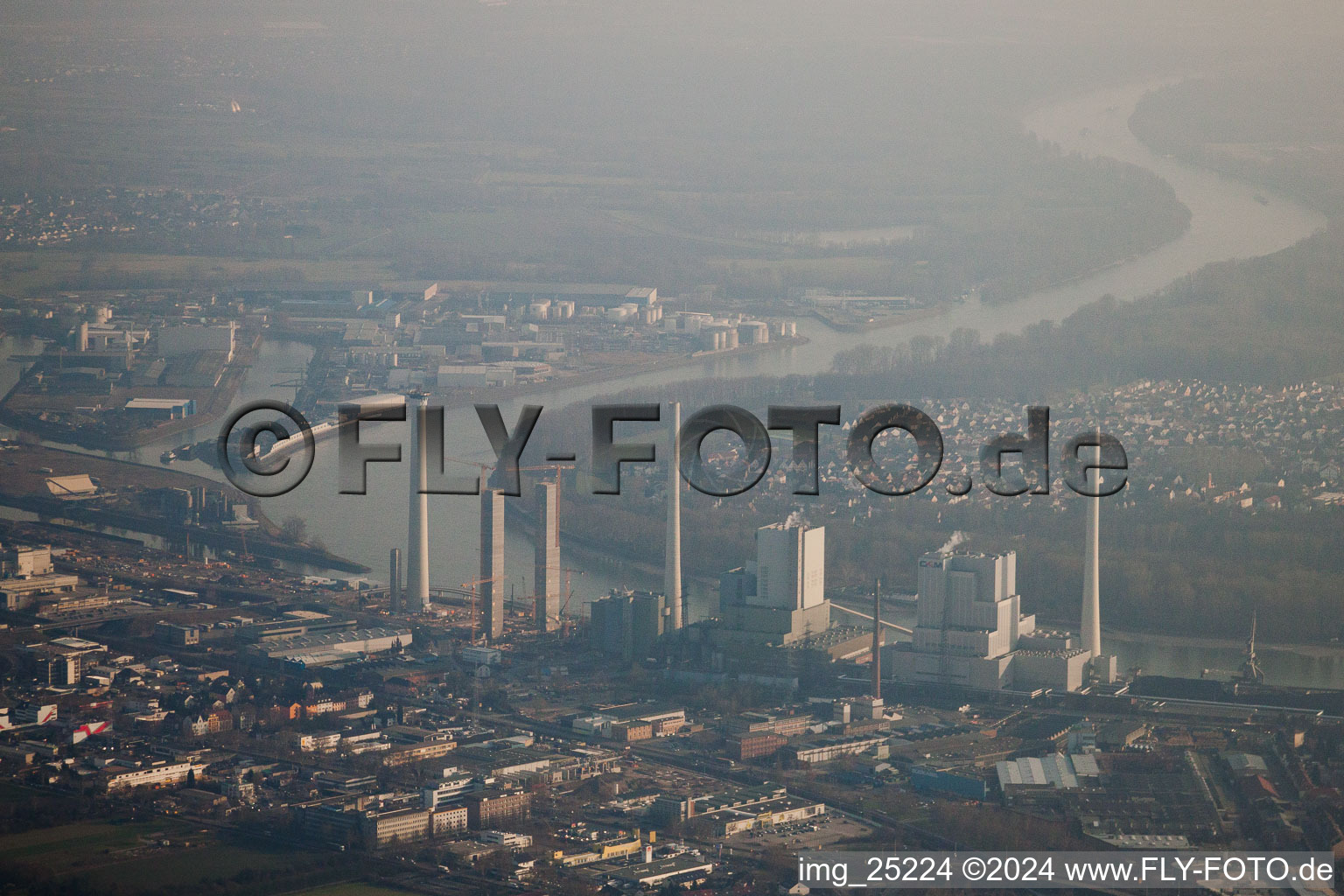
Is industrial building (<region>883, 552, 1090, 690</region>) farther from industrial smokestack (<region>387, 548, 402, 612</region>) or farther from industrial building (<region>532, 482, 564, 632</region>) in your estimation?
industrial smokestack (<region>387, 548, 402, 612</region>)

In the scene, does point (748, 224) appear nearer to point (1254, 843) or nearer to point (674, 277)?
point (674, 277)

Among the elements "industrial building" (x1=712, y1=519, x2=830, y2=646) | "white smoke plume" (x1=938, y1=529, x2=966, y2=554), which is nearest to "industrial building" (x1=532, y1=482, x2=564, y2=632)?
"industrial building" (x1=712, y1=519, x2=830, y2=646)

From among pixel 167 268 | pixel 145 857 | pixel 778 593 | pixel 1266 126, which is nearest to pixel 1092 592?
pixel 778 593

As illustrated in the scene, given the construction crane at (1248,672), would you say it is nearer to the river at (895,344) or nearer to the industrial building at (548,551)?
the river at (895,344)

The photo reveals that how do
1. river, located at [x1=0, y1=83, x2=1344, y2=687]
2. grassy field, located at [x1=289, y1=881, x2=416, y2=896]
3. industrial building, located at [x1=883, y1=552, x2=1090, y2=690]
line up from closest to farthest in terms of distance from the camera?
1. grassy field, located at [x1=289, y1=881, x2=416, y2=896]
2. industrial building, located at [x1=883, y1=552, x2=1090, y2=690]
3. river, located at [x1=0, y1=83, x2=1344, y2=687]

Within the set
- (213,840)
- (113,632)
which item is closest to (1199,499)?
(113,632)
